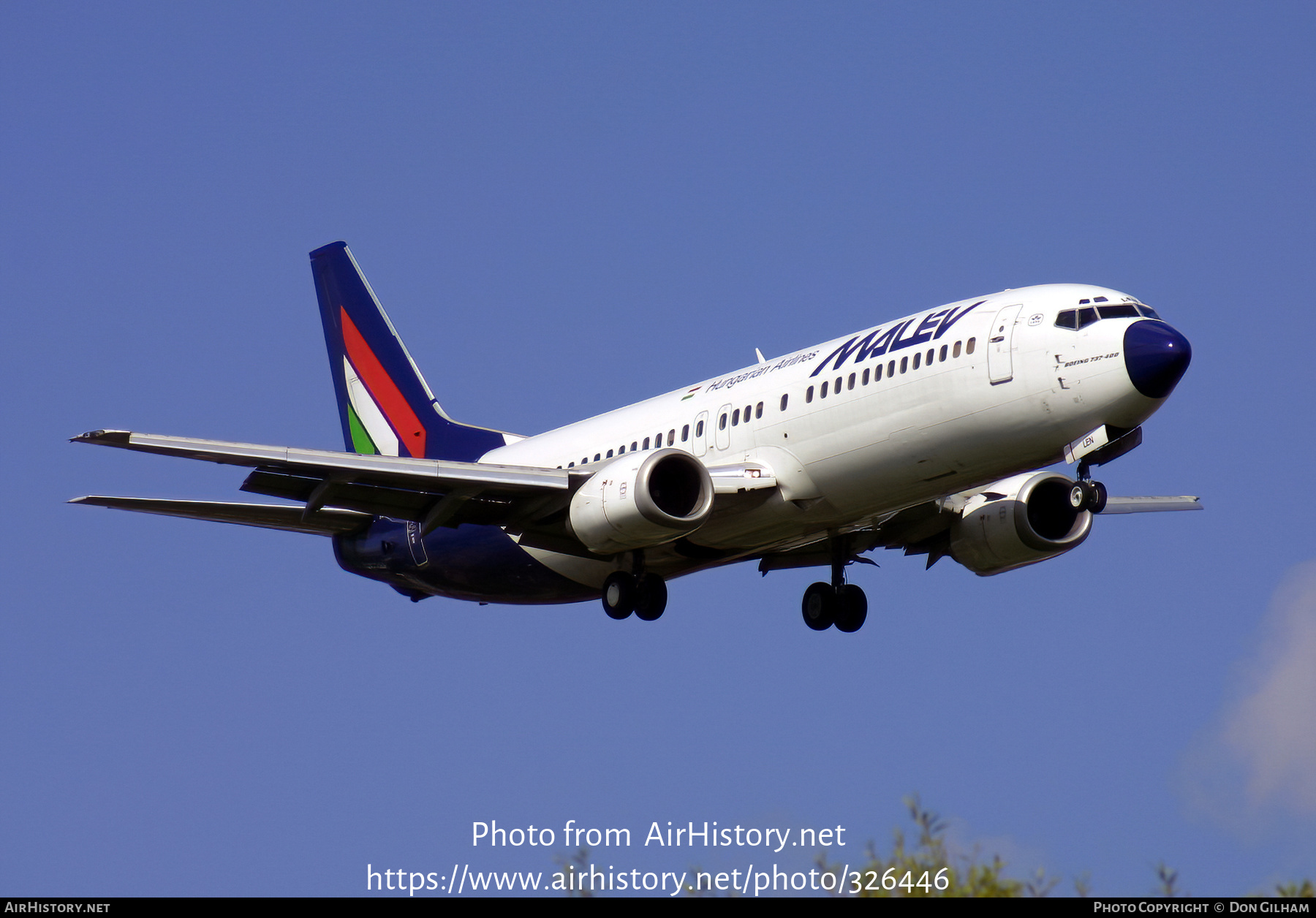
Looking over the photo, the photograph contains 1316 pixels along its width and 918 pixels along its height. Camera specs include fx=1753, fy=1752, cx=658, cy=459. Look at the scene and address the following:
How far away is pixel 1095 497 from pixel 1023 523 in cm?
577

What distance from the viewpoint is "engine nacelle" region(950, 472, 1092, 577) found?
35719 millimetres

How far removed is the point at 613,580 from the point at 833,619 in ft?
17.8

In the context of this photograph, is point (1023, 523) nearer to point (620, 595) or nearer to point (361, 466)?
point (620, 595)

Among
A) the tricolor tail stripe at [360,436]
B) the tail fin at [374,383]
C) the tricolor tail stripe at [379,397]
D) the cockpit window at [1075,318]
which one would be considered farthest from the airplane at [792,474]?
the tricolor tail stripe at [360,436]

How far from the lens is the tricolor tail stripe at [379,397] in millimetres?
42875

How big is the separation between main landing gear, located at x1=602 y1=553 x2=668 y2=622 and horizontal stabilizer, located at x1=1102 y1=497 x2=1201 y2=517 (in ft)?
38.0

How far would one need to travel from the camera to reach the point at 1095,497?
98.0 ft

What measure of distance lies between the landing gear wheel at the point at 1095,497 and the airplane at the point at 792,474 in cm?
4

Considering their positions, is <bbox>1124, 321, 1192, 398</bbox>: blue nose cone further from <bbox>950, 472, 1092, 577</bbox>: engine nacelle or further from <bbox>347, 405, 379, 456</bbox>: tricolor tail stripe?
<bbox>347, 405, 379, 456</bbox>: tricolor tail stripe

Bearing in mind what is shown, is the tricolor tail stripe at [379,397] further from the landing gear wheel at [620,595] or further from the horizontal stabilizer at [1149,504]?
the horizontal stabilizer at [1149,504]

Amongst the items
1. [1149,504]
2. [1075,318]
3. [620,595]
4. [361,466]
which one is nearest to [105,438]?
[361,466]
